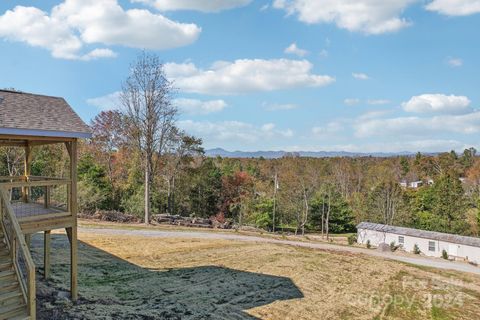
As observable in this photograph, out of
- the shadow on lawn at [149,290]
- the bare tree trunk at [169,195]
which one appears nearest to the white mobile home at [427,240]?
the bare tree trunk at [169,195]

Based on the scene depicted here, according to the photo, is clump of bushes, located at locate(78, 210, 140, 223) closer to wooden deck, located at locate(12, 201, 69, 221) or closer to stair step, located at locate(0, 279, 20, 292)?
wooden deck, located at locate(12, 201, 69, 221)

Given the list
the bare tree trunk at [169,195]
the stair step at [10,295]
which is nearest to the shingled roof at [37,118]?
the stair step at [10,295]


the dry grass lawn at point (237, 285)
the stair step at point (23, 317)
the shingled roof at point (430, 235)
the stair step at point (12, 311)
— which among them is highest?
the stair step at point (12, 311)

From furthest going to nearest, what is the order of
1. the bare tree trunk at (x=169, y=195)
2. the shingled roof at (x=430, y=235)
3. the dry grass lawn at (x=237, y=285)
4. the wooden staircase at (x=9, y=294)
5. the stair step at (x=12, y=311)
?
the bare tree trunk at (x=169, y=195) < the shingled roof at (x=430, y=235) < the dry grass lawn at (x=237, y=285) < the wooden staircase at (x=9, y=294) < the stair step at (x=12, y=311)

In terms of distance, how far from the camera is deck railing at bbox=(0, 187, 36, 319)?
673 cm

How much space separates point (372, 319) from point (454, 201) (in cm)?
3504

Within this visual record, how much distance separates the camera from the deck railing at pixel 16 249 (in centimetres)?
673

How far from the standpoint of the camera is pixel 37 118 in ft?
30.7

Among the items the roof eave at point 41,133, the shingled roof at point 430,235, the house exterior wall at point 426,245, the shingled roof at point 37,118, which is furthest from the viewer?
the shingled roof at point 430,235

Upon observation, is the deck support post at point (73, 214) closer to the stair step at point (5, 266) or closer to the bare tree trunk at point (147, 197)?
the stair step at point (5, 266)

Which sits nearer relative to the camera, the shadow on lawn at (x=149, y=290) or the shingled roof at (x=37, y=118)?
the shingled roof at (x=37, y=118)

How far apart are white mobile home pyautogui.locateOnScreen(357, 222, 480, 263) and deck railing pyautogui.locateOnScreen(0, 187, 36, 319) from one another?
31928mm

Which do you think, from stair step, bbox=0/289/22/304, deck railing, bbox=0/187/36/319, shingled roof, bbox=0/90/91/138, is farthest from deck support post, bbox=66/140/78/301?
stair step, bbox=0/289/22/304

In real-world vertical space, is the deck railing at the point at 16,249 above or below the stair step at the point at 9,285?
above
